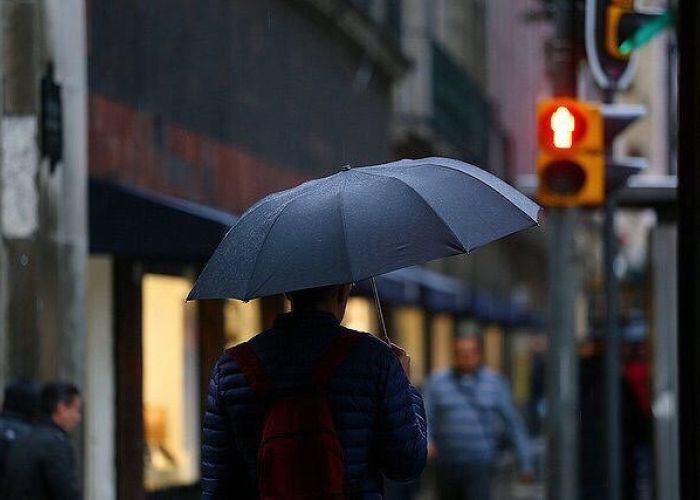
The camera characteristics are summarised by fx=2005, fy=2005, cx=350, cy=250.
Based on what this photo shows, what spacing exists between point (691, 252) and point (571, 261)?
7.33m

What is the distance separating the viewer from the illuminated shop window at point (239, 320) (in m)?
16.8

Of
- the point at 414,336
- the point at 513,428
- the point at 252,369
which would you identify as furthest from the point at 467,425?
the point at 414,336

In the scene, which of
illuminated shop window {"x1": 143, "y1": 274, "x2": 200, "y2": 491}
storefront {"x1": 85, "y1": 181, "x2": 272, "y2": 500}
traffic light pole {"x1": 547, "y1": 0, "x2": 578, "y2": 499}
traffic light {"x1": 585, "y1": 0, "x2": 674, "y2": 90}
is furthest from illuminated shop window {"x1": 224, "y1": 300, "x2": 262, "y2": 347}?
traffic light {"x1": 585, "y1": 0, "x2": 674, "y2": 90}

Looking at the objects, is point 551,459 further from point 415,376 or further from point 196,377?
point 415,376

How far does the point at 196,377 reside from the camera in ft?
52.1

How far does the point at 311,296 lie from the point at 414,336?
86.1 feet

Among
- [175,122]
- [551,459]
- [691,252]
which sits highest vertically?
[175,122]

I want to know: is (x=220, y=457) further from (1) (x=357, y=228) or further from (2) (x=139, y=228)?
(2) (x=139, y=228)

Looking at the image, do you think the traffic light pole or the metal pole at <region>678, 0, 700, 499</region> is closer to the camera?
the metal pole at <region>678, 0, 700, 499</region>

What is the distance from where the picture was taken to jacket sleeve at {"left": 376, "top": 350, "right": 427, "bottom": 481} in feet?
17.1

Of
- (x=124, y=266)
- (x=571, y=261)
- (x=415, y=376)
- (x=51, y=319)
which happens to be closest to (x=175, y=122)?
(x=124, y=266)

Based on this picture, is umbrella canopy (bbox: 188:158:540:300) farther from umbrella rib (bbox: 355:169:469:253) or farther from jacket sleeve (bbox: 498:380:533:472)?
jacket sleeve (bbox: 498:380:533:472)

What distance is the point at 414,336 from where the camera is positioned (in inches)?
1245

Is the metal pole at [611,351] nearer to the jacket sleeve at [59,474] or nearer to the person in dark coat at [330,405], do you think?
the jacket sleeve at [59,474]
